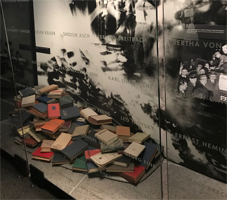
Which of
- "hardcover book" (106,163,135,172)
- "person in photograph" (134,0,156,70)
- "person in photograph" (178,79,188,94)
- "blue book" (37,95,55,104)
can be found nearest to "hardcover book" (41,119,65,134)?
"blue book" (37,95,55,104)

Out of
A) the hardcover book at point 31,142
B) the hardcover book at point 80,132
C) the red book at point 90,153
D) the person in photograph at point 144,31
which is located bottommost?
the hardcover book at point 31,142

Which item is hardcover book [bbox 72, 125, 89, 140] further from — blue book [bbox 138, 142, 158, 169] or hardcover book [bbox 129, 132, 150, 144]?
blue book [bbox 138, 142, 158, 169]

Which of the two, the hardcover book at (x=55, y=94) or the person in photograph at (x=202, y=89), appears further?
the hardcover book at (x=55, y=94)

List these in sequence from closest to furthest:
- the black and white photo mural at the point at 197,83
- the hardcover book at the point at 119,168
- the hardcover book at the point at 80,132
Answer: the black and white photo mural at the point at 197,83 < the hardcover book at the point at 119,168 < the hardcover book at the point at 80,132

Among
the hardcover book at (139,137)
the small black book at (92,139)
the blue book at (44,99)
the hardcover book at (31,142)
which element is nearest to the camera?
the hardcover book at (139,137)

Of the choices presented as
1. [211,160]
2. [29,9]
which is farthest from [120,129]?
[29,9]

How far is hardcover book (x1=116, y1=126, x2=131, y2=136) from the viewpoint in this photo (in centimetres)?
188

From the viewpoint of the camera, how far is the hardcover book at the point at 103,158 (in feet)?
5.56

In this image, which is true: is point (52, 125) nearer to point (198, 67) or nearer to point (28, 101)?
point (28, 101)

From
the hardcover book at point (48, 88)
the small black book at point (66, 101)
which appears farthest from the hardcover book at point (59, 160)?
the hardcover book at point (48, 88)

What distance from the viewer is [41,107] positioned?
226 centimetres

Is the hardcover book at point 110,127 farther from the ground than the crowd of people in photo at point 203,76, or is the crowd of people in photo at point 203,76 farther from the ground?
the crowd of people in photo at point 203,76

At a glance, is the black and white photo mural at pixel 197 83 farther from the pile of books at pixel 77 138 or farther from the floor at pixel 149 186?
the pile of books at pixel 77 138

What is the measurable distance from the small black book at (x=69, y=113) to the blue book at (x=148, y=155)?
0.82 metres
